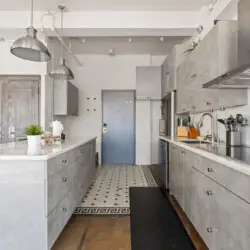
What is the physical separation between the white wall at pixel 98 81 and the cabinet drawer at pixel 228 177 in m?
4.79

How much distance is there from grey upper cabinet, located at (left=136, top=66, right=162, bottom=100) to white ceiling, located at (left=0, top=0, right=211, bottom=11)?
2.08 metres

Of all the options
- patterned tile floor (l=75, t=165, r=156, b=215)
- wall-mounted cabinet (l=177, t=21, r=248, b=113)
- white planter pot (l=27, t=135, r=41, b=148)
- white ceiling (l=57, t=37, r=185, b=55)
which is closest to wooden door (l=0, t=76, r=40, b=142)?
white ceiling (l=57, t=37, r=185, b=55)

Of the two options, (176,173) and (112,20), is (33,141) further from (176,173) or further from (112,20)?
(112,20)

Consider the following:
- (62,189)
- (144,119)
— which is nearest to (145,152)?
A: (144,119)

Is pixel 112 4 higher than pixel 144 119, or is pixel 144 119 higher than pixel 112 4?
pixel 112 4

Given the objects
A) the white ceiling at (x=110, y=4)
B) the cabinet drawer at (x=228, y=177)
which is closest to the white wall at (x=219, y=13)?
the white ceiling at (x=110, y=4)

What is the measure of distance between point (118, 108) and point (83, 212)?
13.4ft

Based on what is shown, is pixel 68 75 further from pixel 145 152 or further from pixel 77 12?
pixel 145 152

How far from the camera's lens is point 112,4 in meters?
3.88

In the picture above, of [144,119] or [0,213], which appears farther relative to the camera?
[144,119]

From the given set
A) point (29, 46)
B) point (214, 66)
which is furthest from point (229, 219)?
point (29, 46)

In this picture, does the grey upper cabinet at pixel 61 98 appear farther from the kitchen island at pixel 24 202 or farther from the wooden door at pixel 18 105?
the kitchen island at pixel 24 202

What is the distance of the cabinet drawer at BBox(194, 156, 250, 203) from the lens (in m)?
1.40

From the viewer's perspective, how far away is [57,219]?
219 centimetres
